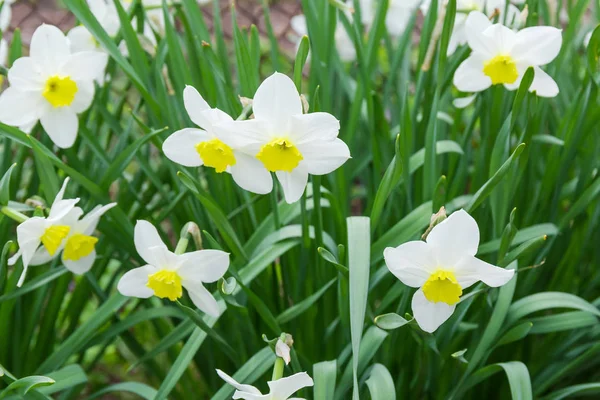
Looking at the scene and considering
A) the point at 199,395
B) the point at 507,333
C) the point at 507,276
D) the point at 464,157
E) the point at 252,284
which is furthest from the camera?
the point at 199,395

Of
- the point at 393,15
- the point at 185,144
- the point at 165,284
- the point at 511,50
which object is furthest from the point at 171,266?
the point at 393,15

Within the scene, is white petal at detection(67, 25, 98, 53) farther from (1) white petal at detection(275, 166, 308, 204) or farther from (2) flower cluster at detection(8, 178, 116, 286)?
(1) white petal at detection(275, 166, 308, 204)

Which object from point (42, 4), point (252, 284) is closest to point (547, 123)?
point (252, 284)

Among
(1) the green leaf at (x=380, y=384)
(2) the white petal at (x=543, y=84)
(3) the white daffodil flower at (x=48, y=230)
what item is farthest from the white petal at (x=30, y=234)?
(2) the white petal at (x=543, y=84)

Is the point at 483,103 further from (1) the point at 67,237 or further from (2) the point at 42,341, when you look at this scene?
(2) the point at 42,341

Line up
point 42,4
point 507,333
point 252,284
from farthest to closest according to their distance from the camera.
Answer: point 42,4
point 252,284
point 507,333
